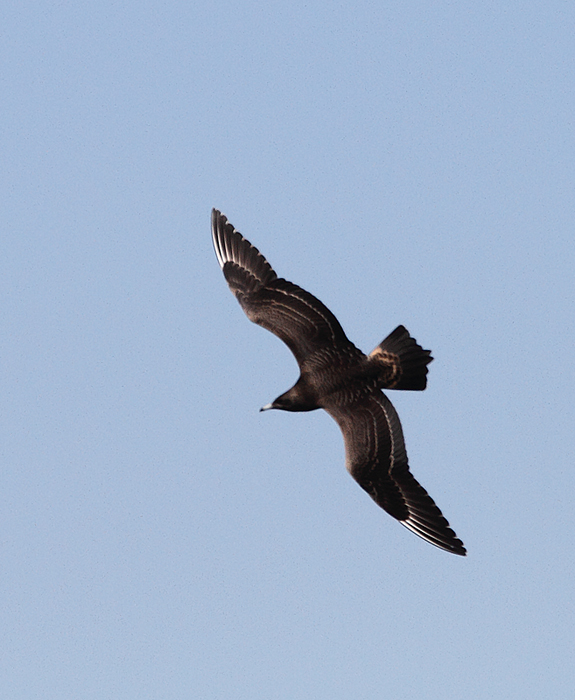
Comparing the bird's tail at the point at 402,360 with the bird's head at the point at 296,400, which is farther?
the bird's head at the point at 296,400

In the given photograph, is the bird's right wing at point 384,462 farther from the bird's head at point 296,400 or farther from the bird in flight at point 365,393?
the bird's head at point 296,400

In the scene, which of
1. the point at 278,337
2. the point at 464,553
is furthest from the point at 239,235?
the point at 464,553

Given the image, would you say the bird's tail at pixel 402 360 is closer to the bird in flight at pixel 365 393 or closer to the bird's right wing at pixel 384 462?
the bird in flight at pixel 365 393

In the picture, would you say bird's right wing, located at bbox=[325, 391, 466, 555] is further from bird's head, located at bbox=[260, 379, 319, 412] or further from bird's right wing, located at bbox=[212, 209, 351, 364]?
bird's right wing, located at bbox=[212, 209, 351, 364]

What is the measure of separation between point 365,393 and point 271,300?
2.19 metres

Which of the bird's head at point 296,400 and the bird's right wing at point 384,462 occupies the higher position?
the bird's head at point 296,400

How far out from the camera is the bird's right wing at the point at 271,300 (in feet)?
52.0

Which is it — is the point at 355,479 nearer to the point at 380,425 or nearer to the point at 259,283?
the point at 380,425

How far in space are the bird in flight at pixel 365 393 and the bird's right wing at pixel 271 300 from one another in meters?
0.02

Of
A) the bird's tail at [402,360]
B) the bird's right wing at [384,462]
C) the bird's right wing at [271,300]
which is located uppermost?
the bird's right wing at [271,300]

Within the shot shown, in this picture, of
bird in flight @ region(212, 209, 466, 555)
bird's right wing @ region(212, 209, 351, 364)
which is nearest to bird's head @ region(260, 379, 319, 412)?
bird in flight @ region(212, 209, 466, 555)

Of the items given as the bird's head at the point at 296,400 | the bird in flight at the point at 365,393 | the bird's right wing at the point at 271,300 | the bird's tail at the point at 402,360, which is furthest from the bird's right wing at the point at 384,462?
the bird's right wing at the point at 271,300

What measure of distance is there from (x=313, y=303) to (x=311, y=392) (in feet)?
4.38

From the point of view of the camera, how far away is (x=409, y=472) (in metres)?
15.5
